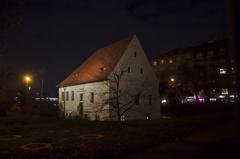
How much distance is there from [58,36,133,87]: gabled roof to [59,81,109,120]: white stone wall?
913 mm

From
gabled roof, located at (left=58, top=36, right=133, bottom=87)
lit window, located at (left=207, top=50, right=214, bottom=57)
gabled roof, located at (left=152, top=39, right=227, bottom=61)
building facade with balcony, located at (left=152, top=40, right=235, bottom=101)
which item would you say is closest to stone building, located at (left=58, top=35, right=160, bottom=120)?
A: gabled roof, located at (left=58, top=36, right=133, bottom=87)

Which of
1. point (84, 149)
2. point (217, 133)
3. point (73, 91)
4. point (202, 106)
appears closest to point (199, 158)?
point (84, 149)

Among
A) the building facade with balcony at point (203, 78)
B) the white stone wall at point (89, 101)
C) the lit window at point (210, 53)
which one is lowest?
the white stone wall at point (89, 101)

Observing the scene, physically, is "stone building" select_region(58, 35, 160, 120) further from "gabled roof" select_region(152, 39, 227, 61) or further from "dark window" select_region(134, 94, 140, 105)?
"gabled roof" select_region(152, 39, 227, 61)

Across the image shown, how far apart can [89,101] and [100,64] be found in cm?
603

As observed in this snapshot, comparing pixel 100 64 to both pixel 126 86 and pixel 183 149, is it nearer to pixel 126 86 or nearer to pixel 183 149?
pixel 126 86

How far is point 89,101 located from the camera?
1740 inches

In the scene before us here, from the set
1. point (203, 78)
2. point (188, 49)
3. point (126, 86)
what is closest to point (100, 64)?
point (126, 86)

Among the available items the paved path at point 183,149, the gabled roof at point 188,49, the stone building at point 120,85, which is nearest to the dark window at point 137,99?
the stone building at point 120,85

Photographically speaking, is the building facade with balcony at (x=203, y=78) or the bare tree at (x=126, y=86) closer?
the bare tree at (x=126, y=86)

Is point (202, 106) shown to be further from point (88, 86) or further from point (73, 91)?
point (73, 91)

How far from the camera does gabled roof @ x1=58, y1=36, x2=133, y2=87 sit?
4142 cm

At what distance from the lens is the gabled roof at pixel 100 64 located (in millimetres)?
41422

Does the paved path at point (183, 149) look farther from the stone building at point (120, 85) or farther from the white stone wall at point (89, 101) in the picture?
the stone building at point (120, 85)
